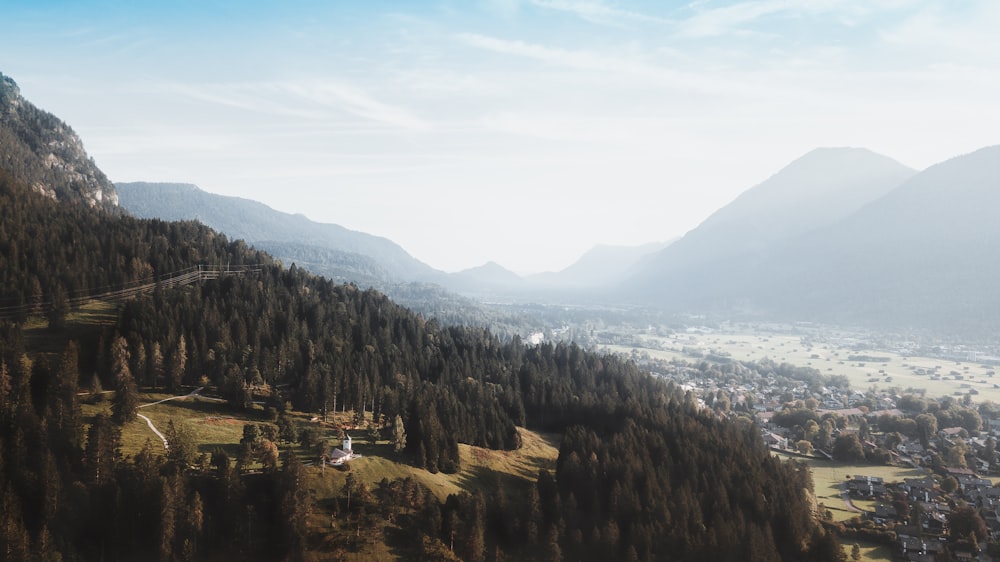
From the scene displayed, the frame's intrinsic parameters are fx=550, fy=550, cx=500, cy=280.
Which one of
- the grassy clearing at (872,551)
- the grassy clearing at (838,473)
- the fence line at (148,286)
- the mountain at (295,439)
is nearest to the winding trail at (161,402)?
the mountain at (295,439)

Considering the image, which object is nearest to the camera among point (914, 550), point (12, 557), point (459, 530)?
point (12, 557)

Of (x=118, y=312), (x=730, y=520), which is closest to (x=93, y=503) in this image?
(x=118, y=312)

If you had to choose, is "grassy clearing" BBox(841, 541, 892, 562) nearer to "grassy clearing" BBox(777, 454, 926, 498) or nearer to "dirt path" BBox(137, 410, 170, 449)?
"grassy clearing" BBox(777, 454, 926, 498)

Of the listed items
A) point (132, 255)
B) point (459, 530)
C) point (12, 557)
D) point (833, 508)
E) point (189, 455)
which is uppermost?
point (132, 255)

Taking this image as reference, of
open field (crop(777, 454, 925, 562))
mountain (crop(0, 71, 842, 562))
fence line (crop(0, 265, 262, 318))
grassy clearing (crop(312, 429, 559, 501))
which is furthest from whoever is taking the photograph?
fence line (crop(0, 265, 262, 318))

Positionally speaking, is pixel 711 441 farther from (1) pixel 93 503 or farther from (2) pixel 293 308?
(2) pixel 293 308

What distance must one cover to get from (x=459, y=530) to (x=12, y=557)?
45.3 metres

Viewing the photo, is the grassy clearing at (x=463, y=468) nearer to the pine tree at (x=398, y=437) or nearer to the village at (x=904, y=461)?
the pine tree at (x=398, y=437)

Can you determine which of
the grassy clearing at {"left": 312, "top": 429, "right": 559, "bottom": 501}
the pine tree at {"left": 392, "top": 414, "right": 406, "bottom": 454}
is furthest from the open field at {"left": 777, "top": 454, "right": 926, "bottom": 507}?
the pine tree at {"left": 392, "top": 414, "right": 406, "bottom": 454}

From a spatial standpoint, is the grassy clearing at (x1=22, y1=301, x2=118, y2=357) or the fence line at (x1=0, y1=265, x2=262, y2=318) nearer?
the grassy clearing at (x1=22, y1=301, x2=118, y2=357)

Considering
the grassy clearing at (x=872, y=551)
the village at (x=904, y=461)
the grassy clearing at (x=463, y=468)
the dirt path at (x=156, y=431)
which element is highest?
the dirt path at (x=156, y=431)

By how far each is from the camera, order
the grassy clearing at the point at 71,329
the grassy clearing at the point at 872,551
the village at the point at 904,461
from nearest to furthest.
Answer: the grassy clearing at the point at 872,551
the village at the point at 904,461
the grassy clearing at the point at 71,329

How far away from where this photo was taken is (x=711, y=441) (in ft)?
350

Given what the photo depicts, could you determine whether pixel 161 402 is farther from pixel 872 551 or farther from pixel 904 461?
pixel 904 461
